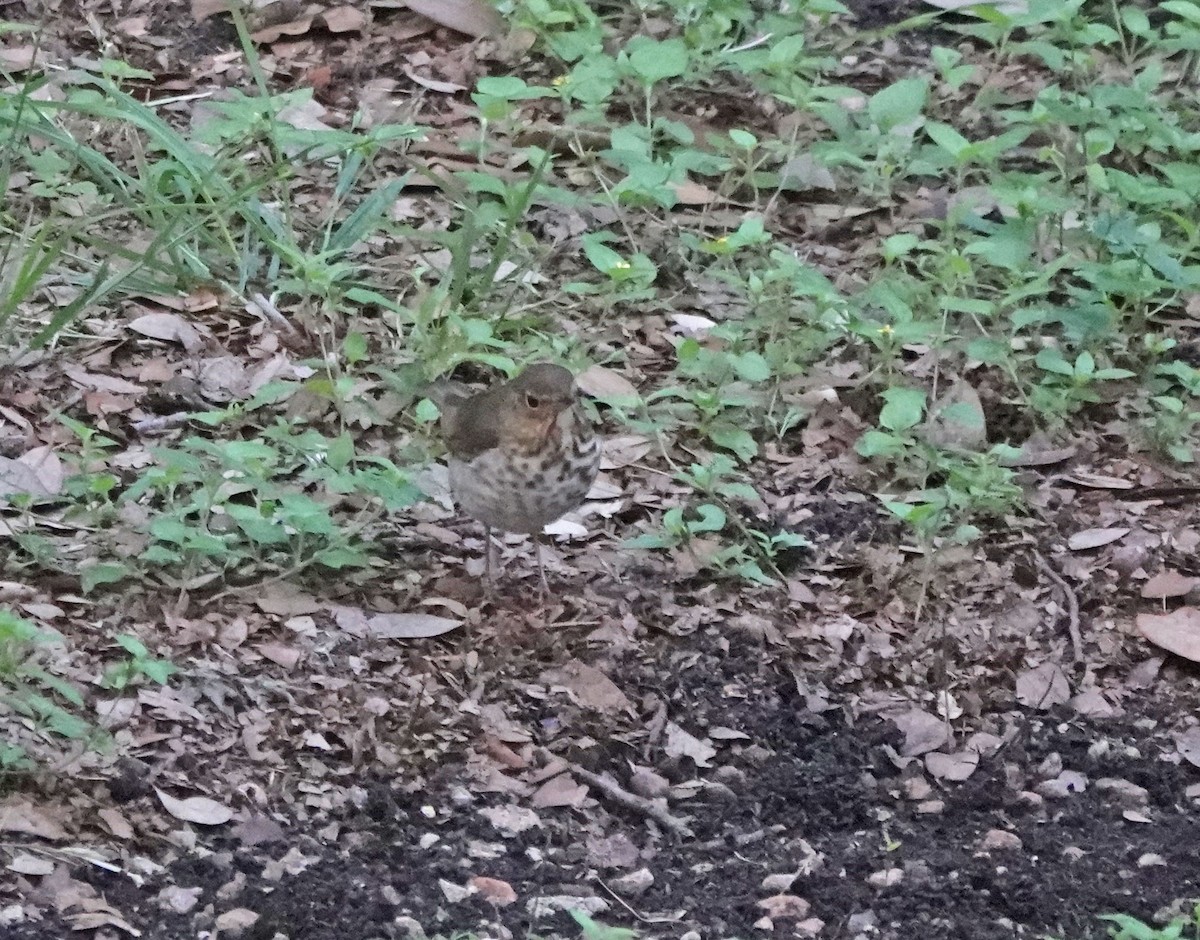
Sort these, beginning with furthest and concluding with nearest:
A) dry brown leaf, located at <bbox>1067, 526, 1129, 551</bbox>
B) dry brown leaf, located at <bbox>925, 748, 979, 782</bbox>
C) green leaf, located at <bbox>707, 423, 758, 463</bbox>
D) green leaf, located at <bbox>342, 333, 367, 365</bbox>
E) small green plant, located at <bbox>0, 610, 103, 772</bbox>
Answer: green leaf, located at <bbox>707, 423, 758, 463</bbox> < green leaf, located at <bbox>342, 333, 367, 365</bbox> < dry brown leaf, located at <bbox>1067, 526, 1129, 551</bbox> < dry brown leaf, located at <bbox>925, 748, 979, 782</bbox> < small green plant, located at <bbox>0, 610, 103, 772</bbox>

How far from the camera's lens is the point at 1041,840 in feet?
11.0

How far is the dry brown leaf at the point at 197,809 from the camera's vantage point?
3.27m

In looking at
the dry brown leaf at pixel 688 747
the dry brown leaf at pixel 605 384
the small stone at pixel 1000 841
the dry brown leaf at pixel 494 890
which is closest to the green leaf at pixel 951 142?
the dry brown leaf at pixel 605 384

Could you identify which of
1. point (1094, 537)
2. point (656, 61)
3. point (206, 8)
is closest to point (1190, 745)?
point (1094, 537)

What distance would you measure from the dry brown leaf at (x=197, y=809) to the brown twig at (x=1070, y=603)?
1833 mm

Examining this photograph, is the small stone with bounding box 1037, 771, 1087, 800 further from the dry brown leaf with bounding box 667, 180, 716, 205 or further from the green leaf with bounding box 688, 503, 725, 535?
the dry brown leaf with bounding box 667, 180, 716, 205

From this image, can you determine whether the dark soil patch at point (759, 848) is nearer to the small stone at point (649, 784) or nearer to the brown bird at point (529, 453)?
the small stone at point (649, 784)

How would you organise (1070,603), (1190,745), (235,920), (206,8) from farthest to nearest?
1. (206,8)
2. (1070,603)
3. (1190,745)
4. (235,920)

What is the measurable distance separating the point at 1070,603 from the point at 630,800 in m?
1.22

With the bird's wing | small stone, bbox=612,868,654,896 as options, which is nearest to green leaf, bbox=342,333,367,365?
the bird's wing

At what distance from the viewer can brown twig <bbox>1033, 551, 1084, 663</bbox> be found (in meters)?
3.94

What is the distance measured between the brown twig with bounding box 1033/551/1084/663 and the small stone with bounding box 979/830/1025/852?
2.15 feet

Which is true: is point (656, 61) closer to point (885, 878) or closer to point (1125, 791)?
Answer: point (1125, 791)

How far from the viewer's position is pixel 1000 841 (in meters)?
3.35
